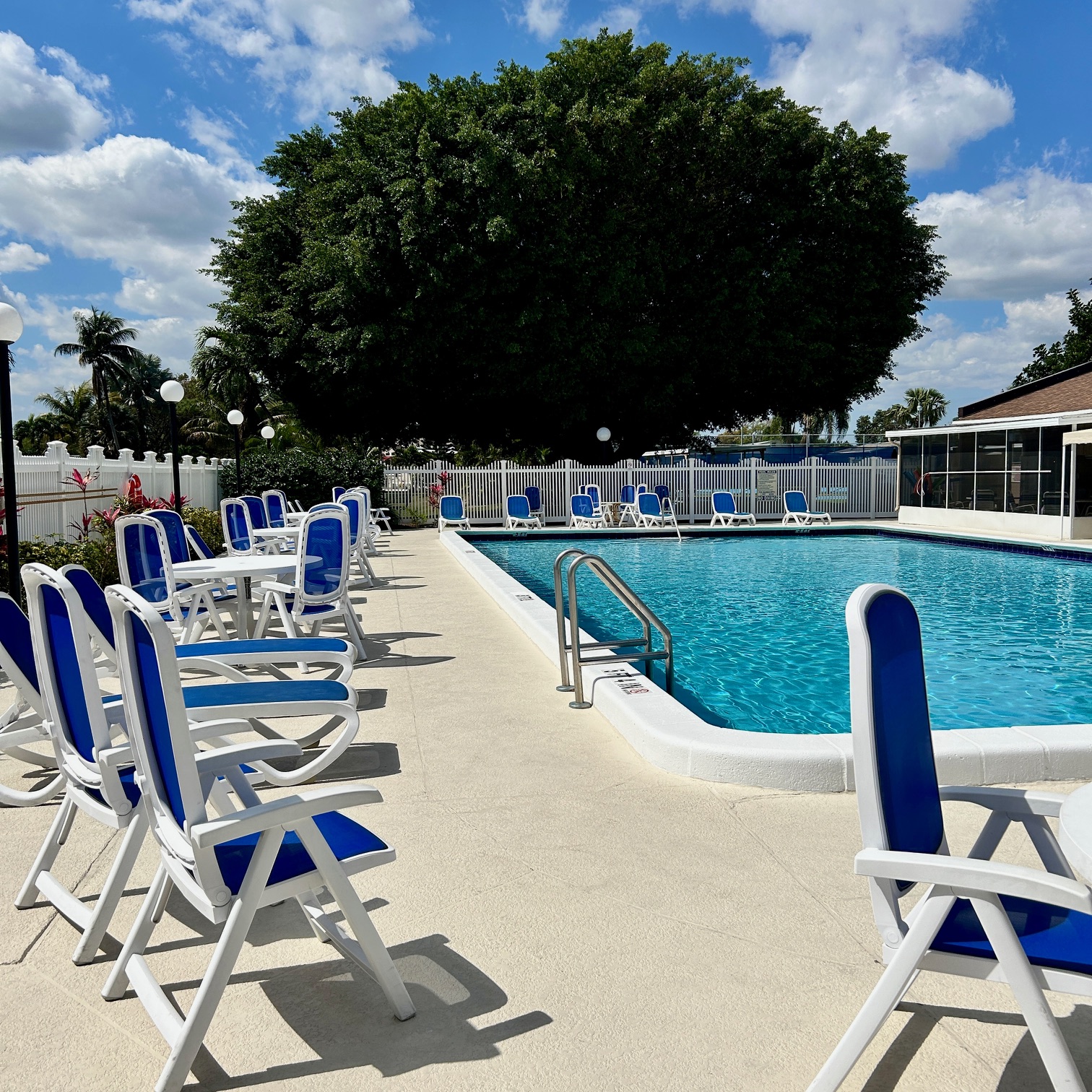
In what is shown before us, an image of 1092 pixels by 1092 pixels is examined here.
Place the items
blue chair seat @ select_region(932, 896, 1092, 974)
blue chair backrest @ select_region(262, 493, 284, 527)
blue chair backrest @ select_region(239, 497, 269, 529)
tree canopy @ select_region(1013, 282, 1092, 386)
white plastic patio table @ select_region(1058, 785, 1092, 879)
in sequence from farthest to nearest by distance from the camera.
Answer: tree canopy @ select_region(1013, 282, 1092, 386) → blue chair backrest @ select_region(262, 493, 284, 527) → blue chair backrest @ select_region(239, 497, 269, 529) → blue chair seat @ select_region(932, 896, 1092, 974) → white plastic patio table @ select_region(1058, 785, 1092, 879)

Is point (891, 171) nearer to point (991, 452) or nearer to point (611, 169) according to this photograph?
point (611, 169)

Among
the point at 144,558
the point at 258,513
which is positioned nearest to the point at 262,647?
the point at 144,558

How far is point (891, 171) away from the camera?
82.8ft

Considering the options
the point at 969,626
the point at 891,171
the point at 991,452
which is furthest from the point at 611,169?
the point at 969,626

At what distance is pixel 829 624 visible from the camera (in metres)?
8.84

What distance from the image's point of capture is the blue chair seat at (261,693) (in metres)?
3.35

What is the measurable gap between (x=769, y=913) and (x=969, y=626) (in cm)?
702

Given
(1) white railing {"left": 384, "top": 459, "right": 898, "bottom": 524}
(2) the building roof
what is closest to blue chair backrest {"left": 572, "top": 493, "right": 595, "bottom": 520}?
(1) white railing {"left": 384, "top": 459, "right": 898, "bottom": 524}

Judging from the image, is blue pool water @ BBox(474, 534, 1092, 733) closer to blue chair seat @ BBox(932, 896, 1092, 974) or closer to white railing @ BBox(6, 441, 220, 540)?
blue chair seat @ BBox(932, 896, 1092, 974)

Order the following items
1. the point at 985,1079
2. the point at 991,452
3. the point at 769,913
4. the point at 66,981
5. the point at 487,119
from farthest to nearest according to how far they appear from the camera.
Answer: the point at 487,119, the point at 991,452, the point at 769,913, the point at 66,981, the point at 985,1079

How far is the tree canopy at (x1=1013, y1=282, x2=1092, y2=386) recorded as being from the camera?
41156 mm

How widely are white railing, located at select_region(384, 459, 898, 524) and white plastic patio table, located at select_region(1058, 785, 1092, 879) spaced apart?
865 inches

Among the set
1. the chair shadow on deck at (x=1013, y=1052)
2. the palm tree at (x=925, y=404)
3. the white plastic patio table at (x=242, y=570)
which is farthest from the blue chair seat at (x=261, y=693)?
the palm tree at (x=925, y=404)

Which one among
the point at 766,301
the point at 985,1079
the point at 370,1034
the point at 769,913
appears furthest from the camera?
the point at 766,301
